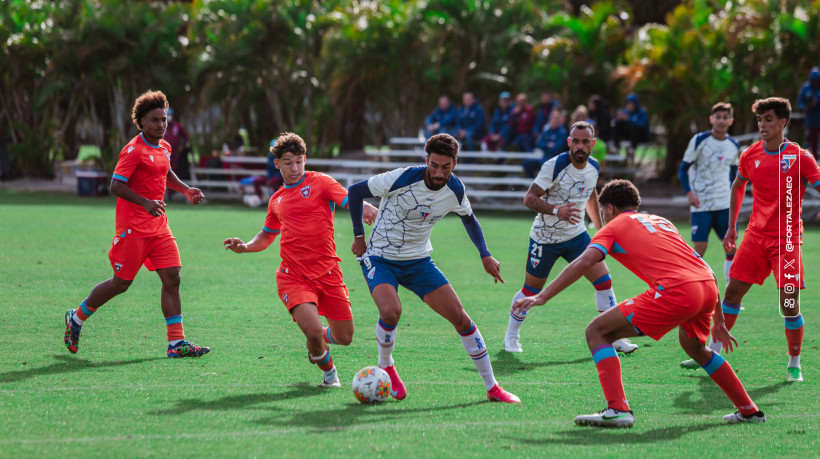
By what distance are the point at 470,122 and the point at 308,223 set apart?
17756 mm

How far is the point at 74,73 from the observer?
30031 millimetres

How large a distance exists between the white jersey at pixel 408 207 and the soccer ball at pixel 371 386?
86 cm

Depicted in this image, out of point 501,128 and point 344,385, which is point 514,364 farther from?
point 501,128

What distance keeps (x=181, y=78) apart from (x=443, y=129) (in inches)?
405

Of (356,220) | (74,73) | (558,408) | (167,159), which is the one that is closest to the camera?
(558,408)

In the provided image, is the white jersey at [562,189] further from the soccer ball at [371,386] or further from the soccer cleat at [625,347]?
the soccer ball at [371,386]

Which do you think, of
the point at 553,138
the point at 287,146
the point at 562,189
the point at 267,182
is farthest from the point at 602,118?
the point at 287,146

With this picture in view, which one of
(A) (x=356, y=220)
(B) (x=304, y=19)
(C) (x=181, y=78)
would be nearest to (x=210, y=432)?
(A) (x=356, y=220)

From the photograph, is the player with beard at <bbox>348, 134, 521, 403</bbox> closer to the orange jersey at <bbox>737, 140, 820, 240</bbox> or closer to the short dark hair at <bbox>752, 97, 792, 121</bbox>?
the orange jersey at <bbox>737, 140, 820, 240</bbox>

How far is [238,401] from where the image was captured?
624 cm

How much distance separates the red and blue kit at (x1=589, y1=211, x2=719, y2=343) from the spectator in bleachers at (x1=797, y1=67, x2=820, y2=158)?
16.5 m

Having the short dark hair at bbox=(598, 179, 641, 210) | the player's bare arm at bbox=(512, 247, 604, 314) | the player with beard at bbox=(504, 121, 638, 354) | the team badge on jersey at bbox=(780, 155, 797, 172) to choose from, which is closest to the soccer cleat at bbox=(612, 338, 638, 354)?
the player with beard at bbox=(504, 121, 638, 354)

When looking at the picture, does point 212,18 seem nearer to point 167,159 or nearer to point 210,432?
point 167,159

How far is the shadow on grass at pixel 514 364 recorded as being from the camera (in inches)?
296
